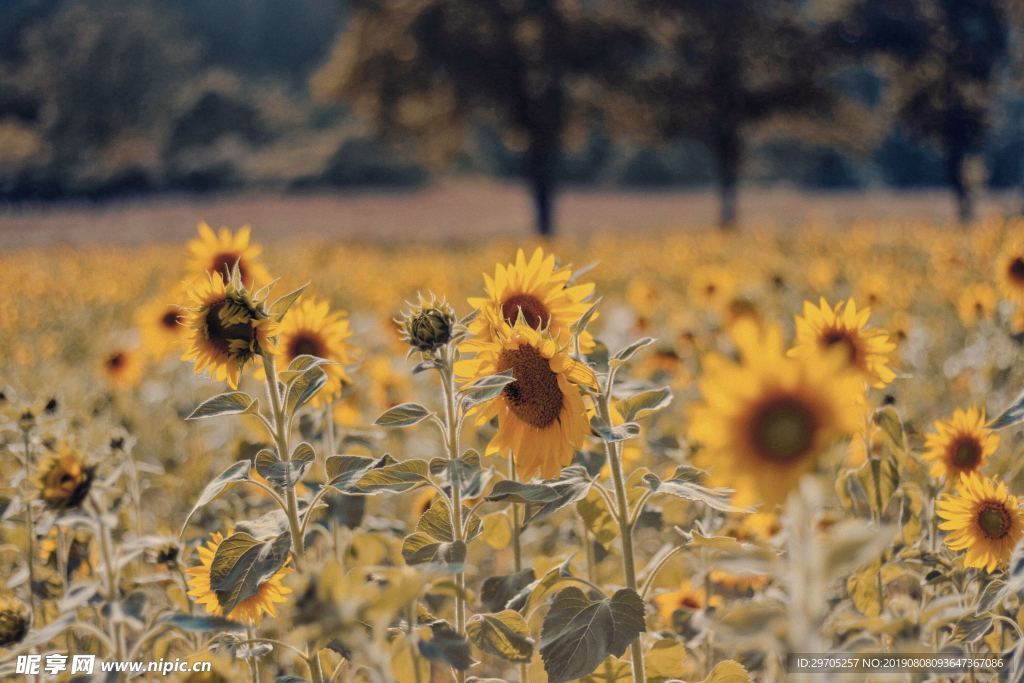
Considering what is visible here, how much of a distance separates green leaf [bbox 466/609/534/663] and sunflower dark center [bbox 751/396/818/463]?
0.52m

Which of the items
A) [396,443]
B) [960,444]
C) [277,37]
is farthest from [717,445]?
[277,37]

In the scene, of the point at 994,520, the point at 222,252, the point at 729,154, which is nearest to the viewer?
the point at 994,520

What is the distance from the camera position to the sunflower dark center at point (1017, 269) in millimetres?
2453

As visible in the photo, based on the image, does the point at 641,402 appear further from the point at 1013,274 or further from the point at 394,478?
the point at 1013,274

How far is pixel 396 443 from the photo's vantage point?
9.51ft

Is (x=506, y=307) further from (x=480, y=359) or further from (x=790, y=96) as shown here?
(x=790, y=96)

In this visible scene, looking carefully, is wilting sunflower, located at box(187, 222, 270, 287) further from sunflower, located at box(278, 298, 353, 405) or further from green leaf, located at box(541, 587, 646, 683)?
green leaf, located at box(541, 587, 646, 683)

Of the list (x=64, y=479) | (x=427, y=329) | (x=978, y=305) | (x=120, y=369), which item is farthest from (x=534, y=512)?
(x=120, y=369)

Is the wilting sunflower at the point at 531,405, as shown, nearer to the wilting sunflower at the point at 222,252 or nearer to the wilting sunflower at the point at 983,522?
the wilting sunflower at the point at 983,522

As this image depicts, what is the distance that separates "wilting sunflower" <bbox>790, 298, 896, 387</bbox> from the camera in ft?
4.56

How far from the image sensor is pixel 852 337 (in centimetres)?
141

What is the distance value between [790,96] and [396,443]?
65.6 ft

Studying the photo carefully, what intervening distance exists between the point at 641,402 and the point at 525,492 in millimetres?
266

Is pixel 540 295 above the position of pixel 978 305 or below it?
above
